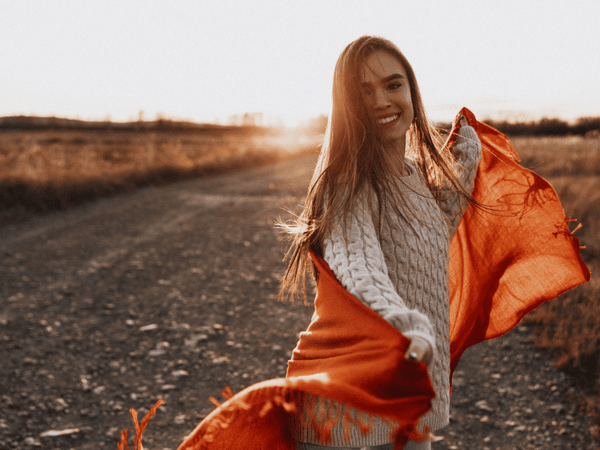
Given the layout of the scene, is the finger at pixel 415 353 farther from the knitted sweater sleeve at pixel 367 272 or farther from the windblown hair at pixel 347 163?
the windblown hair at pixel 347 163

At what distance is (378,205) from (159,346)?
327 cm

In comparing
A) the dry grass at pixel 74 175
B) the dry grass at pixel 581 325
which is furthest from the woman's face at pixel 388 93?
the dry grass at pixel 74 175

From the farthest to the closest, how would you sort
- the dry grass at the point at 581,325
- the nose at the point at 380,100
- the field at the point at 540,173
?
the field at the point at 540,173, the dry grass at the point at 581,325, the nose at the point at 380,100

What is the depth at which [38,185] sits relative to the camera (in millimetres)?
9094

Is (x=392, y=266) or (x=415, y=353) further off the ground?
(x=392, y=266)

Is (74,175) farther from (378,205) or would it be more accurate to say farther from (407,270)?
(407,270)

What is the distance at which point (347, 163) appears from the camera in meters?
1.81

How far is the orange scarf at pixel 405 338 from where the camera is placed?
1217 millimetres

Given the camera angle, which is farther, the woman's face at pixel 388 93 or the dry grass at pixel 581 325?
the dry grass at pixel 581 325

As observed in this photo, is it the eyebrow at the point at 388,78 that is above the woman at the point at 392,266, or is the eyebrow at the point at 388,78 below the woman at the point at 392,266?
above

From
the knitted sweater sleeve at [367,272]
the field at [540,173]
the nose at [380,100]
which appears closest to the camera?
the knitted sweater sleeve at [367,272]

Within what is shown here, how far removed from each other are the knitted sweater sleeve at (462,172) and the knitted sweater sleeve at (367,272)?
72 cm

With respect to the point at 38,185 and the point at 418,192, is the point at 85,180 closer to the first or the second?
the point at 38,185

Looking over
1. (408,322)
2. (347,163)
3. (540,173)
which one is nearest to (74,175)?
(347,163)
